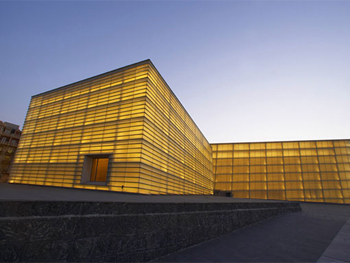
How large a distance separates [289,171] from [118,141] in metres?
43.1

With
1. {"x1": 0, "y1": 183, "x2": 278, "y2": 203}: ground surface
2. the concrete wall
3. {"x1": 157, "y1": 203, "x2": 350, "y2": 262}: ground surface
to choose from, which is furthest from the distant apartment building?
{"x1": 157, "y1": 203, "x2": 350, "y2": 262}: ground surface

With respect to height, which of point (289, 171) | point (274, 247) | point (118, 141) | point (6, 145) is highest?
point (6, 145)

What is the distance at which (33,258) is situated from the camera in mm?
4965

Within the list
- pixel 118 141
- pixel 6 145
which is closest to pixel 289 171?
pixel 118 141

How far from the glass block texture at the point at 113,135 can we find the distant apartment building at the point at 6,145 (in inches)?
1612

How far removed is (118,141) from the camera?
2292cm

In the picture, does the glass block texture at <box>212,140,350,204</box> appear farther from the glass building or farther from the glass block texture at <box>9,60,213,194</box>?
the glass block texture at <box>9,60,213,194</box>

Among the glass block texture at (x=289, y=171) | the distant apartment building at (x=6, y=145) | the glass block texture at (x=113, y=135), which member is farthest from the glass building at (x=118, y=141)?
the distant apartment building at (x=6, y=145)

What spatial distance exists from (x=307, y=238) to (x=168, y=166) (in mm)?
19224

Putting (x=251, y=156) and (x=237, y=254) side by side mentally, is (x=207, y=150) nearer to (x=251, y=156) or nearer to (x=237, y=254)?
(x=251, y=156)

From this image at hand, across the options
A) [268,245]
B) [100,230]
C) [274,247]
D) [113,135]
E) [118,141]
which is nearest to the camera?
[100,230]

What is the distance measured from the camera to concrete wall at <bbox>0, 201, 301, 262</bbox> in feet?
16.2

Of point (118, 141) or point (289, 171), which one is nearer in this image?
point (118, 141)

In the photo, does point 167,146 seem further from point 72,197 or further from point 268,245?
point 268,245
